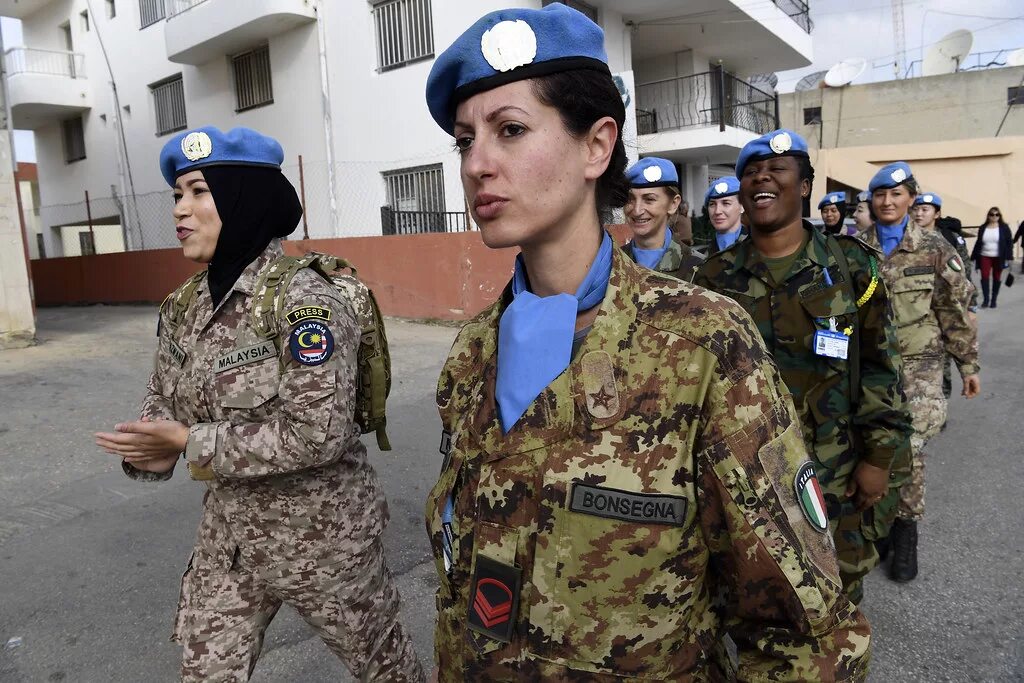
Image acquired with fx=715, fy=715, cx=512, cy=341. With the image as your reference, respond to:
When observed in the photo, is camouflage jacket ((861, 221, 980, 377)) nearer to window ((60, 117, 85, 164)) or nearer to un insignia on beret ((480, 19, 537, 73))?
un insignia on beret ((480, 19, 537, 73))

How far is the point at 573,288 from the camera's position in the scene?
1293mm

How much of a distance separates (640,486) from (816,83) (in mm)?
33542

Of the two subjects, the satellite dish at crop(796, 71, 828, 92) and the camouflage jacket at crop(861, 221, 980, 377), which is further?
the satellite dish at crop(796, 71, 828, 92)

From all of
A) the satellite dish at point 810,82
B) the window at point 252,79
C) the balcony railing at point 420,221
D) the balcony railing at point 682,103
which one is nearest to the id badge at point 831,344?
the balcony railing at point 420,221

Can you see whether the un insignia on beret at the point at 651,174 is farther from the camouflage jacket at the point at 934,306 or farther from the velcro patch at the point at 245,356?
the velcro patch at the point at 245,356

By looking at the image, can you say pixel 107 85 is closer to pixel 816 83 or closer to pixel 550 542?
pixel 550 542

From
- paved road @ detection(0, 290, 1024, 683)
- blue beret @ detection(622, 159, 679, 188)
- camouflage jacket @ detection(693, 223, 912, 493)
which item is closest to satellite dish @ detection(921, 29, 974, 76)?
paved road @ detection(0, 290, 1024, 683)

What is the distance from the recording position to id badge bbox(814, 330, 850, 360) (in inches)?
94.4

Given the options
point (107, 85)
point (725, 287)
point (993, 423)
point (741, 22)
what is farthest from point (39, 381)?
point (107, 85)

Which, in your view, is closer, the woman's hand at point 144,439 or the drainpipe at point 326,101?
the woman's hand at point 144,439

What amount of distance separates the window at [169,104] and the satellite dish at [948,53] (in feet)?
90.2

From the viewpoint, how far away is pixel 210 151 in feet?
7.07

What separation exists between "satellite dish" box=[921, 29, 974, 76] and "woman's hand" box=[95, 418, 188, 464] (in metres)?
33.4

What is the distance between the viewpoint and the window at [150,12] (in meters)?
17.4
